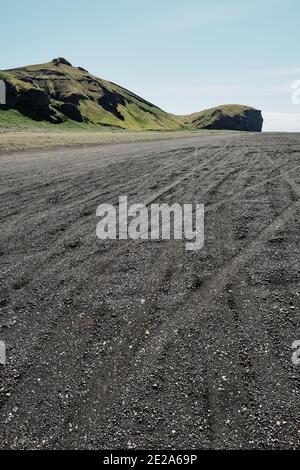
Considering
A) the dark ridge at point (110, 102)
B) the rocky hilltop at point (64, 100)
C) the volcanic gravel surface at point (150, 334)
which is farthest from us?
the dark ridge at point (110, 102)

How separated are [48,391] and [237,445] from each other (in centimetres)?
240

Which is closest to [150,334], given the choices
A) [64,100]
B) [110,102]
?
[64,100]

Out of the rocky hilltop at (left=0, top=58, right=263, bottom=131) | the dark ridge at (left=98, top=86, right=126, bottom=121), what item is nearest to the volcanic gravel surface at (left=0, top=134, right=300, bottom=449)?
the rocky hilltop at (left=0, top=58, right=263, bottom=131)

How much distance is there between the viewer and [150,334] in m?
5.42

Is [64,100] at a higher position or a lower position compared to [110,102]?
lower

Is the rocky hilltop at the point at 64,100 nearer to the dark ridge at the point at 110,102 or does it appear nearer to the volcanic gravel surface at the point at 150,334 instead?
the dark ridge at the point at 110,102

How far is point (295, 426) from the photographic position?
3.85m

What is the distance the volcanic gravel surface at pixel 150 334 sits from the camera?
391cm

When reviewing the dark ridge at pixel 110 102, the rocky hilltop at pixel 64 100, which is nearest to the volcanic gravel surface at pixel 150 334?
the rocky hilltop at pixel 64 100

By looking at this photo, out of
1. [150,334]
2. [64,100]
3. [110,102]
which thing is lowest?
[150,334]

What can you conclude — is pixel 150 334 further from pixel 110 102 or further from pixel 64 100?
pixel 110 102

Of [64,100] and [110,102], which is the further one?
[110,102]

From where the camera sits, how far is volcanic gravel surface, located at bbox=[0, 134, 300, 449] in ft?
12.8
